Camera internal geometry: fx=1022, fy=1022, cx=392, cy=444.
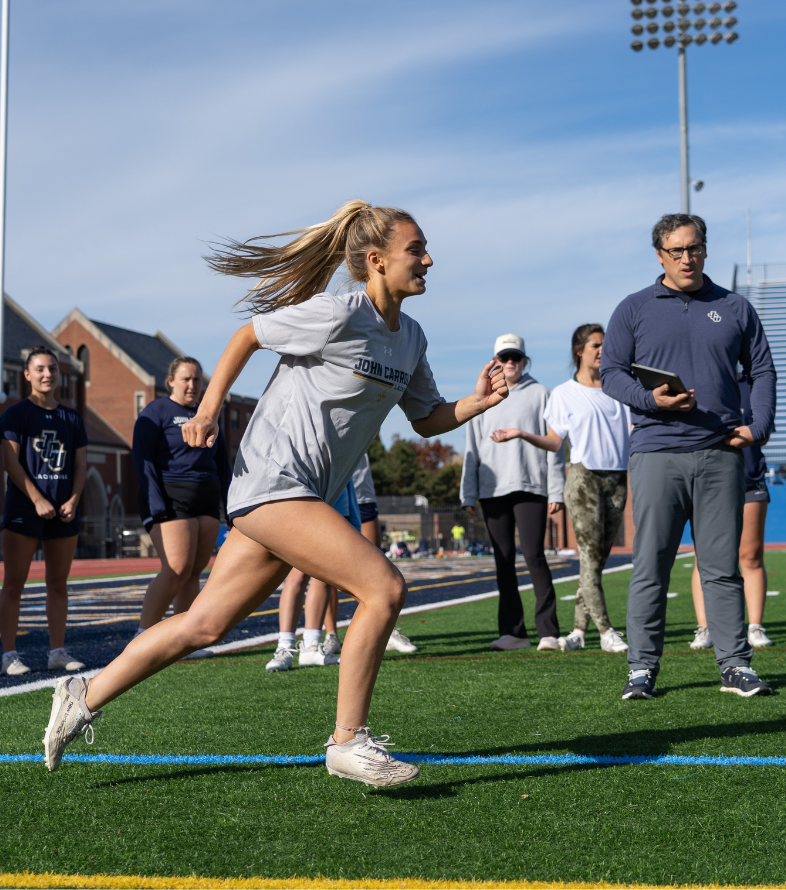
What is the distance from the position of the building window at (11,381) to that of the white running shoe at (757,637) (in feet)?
162

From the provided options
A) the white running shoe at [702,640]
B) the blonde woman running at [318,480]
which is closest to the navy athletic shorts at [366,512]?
the white running shoe at [702,640]

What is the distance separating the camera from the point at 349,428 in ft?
11.4

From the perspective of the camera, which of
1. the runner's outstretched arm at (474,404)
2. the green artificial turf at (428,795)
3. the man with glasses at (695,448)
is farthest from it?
the man with glasses at (695,448)

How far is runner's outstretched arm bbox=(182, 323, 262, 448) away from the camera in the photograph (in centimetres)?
332

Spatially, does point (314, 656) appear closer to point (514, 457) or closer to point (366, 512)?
point (366, 512)

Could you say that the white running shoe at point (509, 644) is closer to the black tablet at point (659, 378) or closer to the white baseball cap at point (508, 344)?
the white baseball cap at point (508, 344)

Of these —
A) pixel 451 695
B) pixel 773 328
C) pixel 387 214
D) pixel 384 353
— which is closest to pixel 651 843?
pixel 384 353

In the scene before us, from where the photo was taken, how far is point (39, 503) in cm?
641

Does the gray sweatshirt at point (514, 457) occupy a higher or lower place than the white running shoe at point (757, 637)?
higher

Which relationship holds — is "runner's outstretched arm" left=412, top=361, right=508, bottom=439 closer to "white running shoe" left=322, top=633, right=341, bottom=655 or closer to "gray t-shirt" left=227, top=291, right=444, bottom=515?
"gray t-shirt" left=227, top=291, right=444, bottom=515

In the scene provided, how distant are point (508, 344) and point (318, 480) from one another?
4.21m

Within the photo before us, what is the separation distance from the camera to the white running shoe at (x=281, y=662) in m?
6.35

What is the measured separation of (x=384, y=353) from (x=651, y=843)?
69.2 inches

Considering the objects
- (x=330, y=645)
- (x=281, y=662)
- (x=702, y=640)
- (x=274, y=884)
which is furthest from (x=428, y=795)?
(x=702, y=640)
